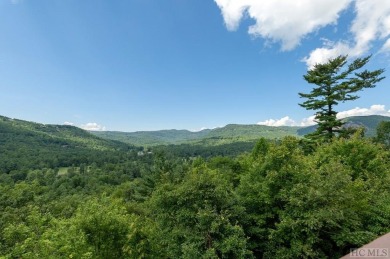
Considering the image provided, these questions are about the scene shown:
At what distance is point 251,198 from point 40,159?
623ft

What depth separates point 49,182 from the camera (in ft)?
384

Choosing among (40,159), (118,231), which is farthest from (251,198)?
(40,159)

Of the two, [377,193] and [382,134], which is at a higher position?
[382,134]

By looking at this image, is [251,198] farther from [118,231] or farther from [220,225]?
[118,231]

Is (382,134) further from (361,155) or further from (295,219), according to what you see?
(295,219)

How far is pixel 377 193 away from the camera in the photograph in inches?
748

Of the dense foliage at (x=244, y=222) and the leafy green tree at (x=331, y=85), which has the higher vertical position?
the leafy green tree at (x=331, y=85)

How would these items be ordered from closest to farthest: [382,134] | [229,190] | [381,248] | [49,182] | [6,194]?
[381,248] < [229,190] < [6,194] < [382,134] < [49,182]

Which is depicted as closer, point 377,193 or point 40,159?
point 377,193

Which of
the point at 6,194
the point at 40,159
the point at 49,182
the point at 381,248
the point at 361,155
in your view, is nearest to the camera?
the point at 381,248

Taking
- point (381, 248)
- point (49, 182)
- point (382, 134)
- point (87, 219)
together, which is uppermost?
point (382, 134)

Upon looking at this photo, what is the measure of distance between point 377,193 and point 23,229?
24543 mm

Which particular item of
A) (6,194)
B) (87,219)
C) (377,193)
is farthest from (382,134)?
(6,194)

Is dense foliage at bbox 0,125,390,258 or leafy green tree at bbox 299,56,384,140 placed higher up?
leafy green tree at bbox 299,56,384,140
